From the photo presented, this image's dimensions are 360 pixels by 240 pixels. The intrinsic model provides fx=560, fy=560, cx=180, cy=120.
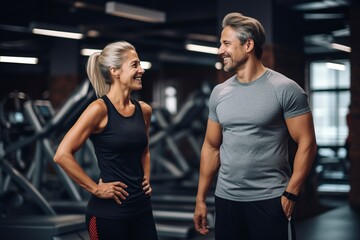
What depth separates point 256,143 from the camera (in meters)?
1.92

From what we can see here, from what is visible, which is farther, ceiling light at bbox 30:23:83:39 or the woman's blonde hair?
ceiling light at bbox 30:23:83:39

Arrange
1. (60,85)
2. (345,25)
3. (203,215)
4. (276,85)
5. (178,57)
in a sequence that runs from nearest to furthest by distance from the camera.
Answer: (276,85) < (203,215) < (345,25) < (60,85) < (178,57)

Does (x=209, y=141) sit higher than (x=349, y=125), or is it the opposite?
(x=209, y=141)

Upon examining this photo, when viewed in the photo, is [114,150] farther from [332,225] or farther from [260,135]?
[332,225]

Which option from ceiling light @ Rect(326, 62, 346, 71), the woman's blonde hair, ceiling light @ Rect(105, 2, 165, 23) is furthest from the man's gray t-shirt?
ceiling light @ Rect(326, 62, 346, 71)

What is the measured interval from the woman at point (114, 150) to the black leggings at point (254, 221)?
27 cm

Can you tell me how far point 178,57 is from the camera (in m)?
12.8

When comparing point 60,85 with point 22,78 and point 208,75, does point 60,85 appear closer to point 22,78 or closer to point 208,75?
point 208,75

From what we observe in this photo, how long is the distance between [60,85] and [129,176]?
7.49 m

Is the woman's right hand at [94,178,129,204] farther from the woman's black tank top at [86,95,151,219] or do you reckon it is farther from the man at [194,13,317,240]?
the man at [194,13,317,240]

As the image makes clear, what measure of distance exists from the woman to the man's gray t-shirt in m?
0.32

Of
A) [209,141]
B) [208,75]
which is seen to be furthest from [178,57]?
[209,141]

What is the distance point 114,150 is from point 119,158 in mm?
36

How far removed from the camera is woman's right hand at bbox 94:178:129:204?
1931 millimetres
